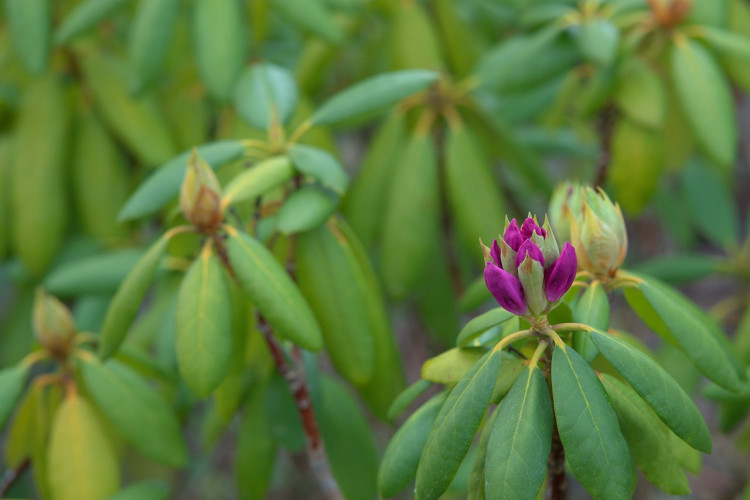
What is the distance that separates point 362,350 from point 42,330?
46 cm

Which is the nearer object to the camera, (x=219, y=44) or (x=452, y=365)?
(x=452, y=365)

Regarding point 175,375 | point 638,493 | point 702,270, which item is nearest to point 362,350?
point 175,375

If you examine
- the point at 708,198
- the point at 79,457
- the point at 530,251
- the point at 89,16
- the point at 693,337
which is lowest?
the point at 708,198

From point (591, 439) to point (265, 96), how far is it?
781 mm

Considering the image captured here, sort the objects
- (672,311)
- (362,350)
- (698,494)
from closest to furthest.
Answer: (672,311) → (362,350) → (698,494)

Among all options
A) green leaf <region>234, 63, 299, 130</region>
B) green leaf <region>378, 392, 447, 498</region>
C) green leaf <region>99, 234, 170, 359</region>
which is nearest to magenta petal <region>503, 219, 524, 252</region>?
green leaf <region>378, 392, 447, 498</region>

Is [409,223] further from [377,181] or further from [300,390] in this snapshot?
[300,390]

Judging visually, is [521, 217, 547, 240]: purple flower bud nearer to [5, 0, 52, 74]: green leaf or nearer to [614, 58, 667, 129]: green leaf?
[614, 58, 667, 129]: green leaf

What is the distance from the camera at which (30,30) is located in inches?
55.7

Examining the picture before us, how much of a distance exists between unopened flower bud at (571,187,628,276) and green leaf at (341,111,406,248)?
76 centimetres

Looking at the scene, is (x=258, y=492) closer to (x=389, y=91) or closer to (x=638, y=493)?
(x=389, y=91)

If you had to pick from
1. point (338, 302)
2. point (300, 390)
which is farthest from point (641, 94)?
point (300, 390)

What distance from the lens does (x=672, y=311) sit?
86cm

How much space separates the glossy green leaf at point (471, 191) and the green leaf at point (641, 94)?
0.27m
